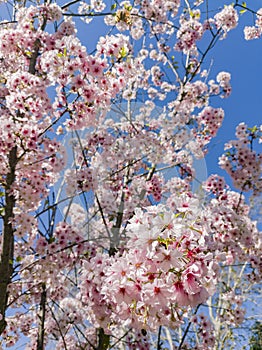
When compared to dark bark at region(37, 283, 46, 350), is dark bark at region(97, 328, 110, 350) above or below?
below

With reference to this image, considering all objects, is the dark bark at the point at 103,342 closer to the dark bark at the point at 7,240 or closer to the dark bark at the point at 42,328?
the dark bark at the point at 42,328

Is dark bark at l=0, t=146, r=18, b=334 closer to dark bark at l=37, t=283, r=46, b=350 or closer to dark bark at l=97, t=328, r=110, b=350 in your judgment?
dark bark at l=37, t=283, r=46, b=350

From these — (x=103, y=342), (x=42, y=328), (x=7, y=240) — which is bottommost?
(x=103, y=342)

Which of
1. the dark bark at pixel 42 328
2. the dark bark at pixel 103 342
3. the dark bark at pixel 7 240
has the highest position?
the dark bark at pixel 7 240

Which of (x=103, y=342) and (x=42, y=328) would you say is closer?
(x=103, y=342)

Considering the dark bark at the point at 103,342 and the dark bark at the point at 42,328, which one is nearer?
the dark bark at the point at 103,342

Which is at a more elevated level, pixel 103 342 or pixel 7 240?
pixel 7 240

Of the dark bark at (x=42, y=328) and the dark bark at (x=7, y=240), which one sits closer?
the dark bark at (x=7, y=240)

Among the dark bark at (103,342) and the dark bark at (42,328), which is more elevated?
the dark bark at (42,328)

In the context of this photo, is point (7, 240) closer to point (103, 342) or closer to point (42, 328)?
point (42, 328)

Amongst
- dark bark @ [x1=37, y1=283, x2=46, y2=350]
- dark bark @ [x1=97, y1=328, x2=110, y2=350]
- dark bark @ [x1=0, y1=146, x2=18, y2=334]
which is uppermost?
dark bark @ [x1=0, y1=146, x2=18, y2=334]

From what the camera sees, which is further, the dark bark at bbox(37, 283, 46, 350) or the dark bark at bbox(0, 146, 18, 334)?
the dark bark at bbox(37, 283, 46, 350)

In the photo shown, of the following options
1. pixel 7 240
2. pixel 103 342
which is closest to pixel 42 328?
pixel 103 342

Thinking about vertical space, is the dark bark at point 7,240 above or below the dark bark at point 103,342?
above
